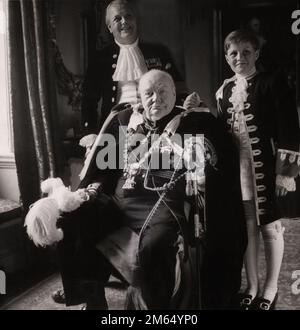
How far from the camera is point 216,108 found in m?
1.59

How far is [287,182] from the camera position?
1555mm

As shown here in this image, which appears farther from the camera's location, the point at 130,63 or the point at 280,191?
the point at 130,63

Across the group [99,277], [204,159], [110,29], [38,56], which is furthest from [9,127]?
[204,159]

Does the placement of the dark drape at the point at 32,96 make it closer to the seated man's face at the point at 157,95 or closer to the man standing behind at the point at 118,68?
the man standing behind at the point at 118,68

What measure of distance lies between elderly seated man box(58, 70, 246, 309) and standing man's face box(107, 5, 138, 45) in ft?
0.56

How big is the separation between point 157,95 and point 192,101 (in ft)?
0.43

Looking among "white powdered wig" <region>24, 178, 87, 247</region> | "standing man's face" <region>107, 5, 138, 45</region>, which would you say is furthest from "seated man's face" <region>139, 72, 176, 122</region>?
"white powdered wig" <region>24, 178, 87, 247</region>

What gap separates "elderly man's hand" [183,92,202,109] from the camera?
5.25ft

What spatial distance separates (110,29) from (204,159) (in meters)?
0.62

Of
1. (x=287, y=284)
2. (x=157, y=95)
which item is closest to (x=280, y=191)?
(x=287, y=284)

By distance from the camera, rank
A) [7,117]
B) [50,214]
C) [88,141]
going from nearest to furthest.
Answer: [50,214] → [88,141] → [7,117]

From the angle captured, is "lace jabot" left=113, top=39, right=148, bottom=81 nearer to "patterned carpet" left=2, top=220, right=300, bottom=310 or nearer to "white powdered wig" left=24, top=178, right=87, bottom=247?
"white powdered wig" left=24, top=178, right=87, bottom=247

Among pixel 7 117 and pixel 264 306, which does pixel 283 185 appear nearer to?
pixel 264 306
